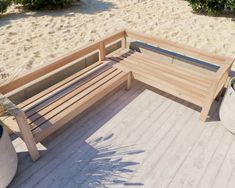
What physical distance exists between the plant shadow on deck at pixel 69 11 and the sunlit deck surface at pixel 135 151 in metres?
3.93

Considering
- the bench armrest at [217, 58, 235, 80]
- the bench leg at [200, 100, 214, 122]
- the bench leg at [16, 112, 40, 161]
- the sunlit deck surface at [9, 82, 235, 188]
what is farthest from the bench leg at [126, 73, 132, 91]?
the bench leg at [16, 112, 40, 161]

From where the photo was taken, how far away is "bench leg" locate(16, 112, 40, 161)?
7.87 ft

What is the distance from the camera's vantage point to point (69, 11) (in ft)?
22.3

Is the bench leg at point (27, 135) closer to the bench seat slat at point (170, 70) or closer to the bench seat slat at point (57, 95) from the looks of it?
the bench seat slat at point (57, 95)

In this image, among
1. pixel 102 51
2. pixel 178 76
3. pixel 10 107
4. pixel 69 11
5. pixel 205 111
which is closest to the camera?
pixel 10 107

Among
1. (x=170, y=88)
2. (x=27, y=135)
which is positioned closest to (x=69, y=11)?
(x=170, y=88)

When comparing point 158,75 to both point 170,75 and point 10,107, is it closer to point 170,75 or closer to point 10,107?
point 170,75

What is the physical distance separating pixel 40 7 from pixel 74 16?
1236mm

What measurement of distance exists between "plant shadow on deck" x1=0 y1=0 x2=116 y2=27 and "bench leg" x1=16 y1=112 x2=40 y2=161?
413 cm

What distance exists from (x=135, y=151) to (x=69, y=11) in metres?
5.20

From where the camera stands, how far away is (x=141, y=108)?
12.1 ft

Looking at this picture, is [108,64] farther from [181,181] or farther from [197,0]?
[197,0]

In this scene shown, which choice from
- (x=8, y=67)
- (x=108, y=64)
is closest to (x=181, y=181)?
(x=108, y=64)

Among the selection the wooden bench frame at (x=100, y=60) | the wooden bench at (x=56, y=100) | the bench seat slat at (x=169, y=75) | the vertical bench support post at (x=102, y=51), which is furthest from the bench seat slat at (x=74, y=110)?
the vertical bench support post at (x=102, y=51)
